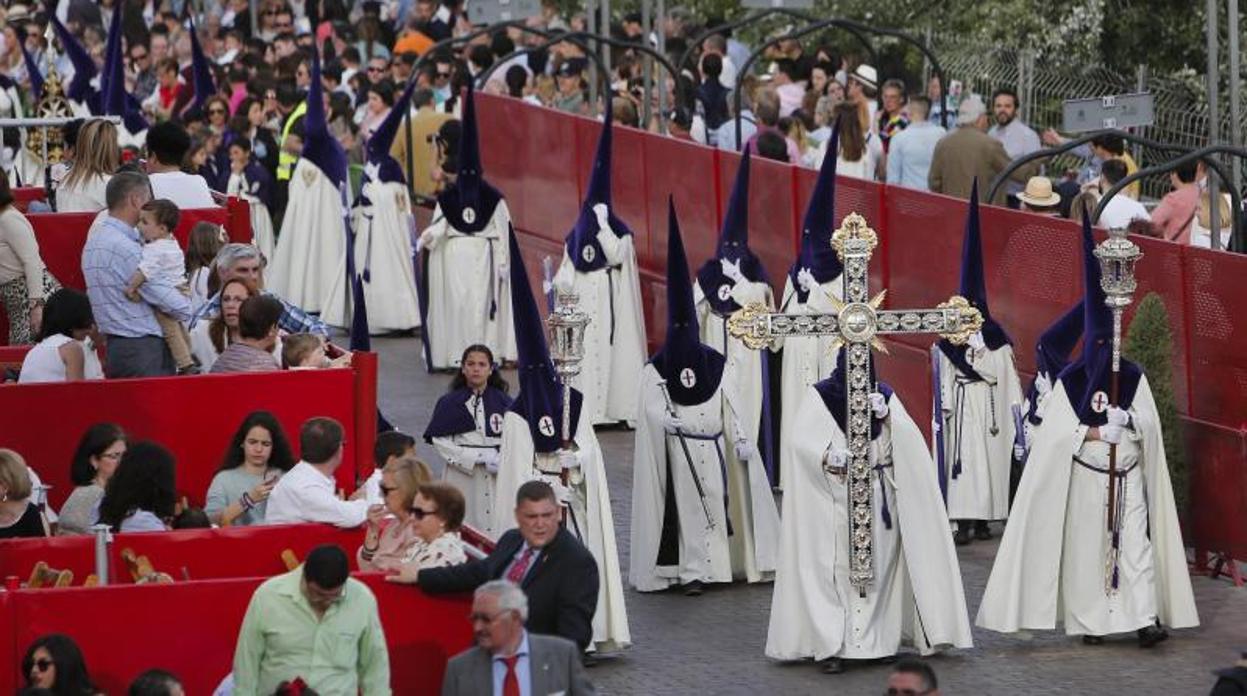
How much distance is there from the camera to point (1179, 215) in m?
20.8

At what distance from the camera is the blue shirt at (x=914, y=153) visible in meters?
24.6

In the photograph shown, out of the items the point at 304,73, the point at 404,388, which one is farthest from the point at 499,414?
the point at 304,73

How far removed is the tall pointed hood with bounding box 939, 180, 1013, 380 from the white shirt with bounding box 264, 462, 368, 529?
4.39 metres

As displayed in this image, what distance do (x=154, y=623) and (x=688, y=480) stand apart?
501cm

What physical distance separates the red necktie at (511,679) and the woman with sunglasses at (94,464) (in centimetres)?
277

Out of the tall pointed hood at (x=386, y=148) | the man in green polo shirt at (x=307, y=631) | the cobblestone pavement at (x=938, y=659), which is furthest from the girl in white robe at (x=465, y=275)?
the man in green polo shirt at (x=307, y=631)

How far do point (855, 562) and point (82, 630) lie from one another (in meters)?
4.25

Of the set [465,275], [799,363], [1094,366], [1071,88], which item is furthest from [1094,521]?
[1071,88]

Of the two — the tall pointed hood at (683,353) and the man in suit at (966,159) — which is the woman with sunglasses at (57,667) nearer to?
the tall pointed hood at (683,353)

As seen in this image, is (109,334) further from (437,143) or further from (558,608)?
(437,143)

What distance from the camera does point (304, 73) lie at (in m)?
29.9

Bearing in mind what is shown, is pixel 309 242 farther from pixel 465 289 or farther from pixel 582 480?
pixel 582 480

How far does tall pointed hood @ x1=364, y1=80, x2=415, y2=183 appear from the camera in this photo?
78.4 feet

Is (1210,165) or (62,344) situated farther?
(1210,165)
